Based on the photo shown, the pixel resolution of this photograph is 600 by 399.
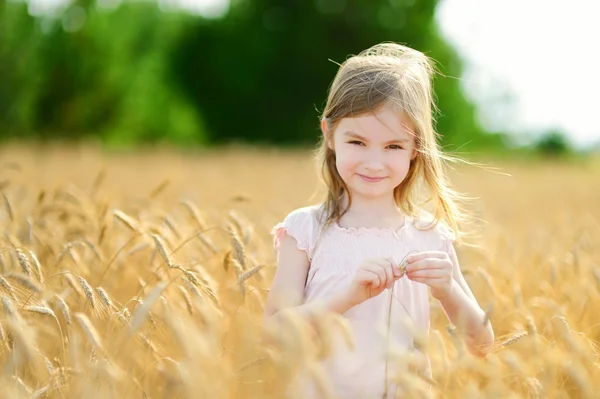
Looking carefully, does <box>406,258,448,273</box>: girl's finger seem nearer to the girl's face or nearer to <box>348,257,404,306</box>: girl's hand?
<box>348,257,404,306</box>: girl's hand

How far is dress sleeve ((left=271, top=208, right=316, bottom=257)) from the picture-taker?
2250 millimetres

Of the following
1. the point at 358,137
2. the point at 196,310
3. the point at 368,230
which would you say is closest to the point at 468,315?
the point at 368,230

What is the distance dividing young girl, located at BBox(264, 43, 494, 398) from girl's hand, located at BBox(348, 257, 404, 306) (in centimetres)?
2

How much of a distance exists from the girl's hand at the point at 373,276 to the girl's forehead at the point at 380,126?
39 centimetres

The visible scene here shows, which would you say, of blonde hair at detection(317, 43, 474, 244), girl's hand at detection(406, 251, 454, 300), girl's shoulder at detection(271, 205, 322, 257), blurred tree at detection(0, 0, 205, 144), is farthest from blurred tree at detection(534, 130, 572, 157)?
girl's hand at detection(406, 251, 454, 300)

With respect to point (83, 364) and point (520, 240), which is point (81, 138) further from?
point (83, 364)

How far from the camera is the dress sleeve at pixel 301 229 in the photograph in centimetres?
225

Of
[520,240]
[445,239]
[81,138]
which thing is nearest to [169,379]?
[445,239]

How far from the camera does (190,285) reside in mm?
2170

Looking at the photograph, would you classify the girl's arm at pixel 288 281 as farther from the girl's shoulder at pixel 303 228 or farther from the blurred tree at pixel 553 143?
the blurred tree at pixel 553 143

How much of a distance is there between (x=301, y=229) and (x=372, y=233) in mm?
212

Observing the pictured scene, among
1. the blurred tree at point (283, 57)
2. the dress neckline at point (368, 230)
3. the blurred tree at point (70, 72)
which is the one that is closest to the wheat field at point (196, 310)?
the dress neckline at point (368, 230)

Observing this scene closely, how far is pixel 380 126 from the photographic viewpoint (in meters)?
2.16

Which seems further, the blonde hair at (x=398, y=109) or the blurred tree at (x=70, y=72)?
the blurred tree at (x=70, y=72)
